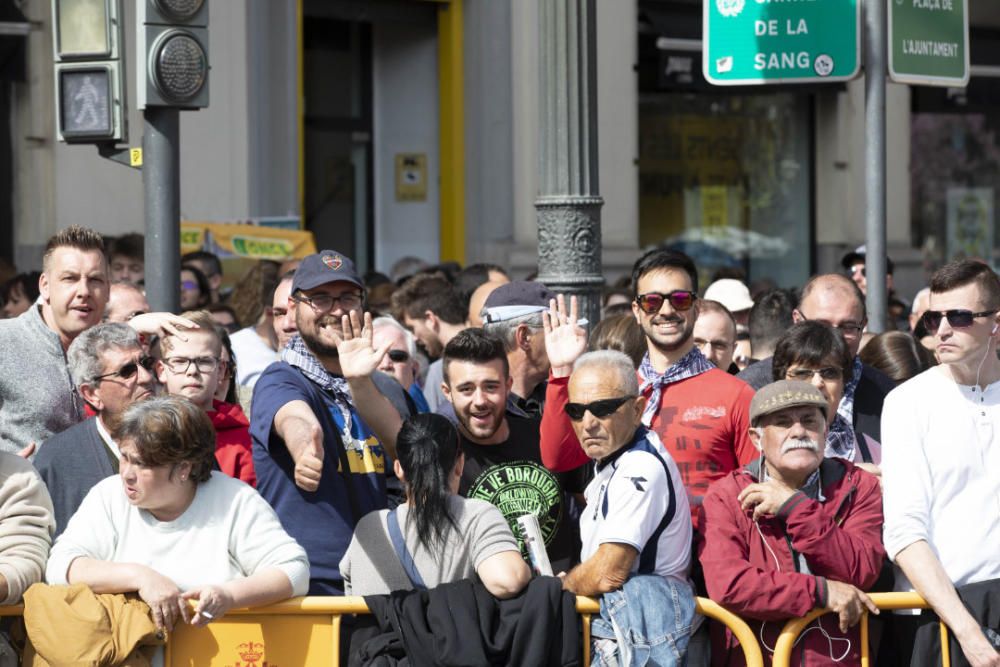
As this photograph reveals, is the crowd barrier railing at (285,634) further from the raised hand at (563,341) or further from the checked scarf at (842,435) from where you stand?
the checked scarf at (842,435)

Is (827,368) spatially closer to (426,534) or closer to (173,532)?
(426,534)

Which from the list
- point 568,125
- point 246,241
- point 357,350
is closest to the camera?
point 357,350

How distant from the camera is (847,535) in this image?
5367 mm

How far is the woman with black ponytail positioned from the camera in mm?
5180

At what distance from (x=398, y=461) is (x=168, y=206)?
2.07 m

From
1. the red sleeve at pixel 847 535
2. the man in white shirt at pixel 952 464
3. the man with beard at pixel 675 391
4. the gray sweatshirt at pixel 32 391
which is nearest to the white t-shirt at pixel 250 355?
the gray sweatshirt at pixel 32 391

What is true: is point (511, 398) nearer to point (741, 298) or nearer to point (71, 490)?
point (71, 490)

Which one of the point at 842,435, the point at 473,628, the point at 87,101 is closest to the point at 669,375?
the point at 842,435

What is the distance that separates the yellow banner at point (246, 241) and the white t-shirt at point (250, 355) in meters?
2.82

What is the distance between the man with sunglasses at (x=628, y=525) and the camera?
5.16 metres

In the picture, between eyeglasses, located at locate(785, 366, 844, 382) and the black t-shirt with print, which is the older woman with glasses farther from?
eyeglasses, located at locate(785, 366, 844, 382)

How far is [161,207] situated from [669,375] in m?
2.29

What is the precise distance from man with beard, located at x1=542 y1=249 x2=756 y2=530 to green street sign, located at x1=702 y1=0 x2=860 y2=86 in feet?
5.53

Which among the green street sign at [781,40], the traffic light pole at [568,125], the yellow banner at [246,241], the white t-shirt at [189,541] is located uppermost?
the green street sign at [781,40]
